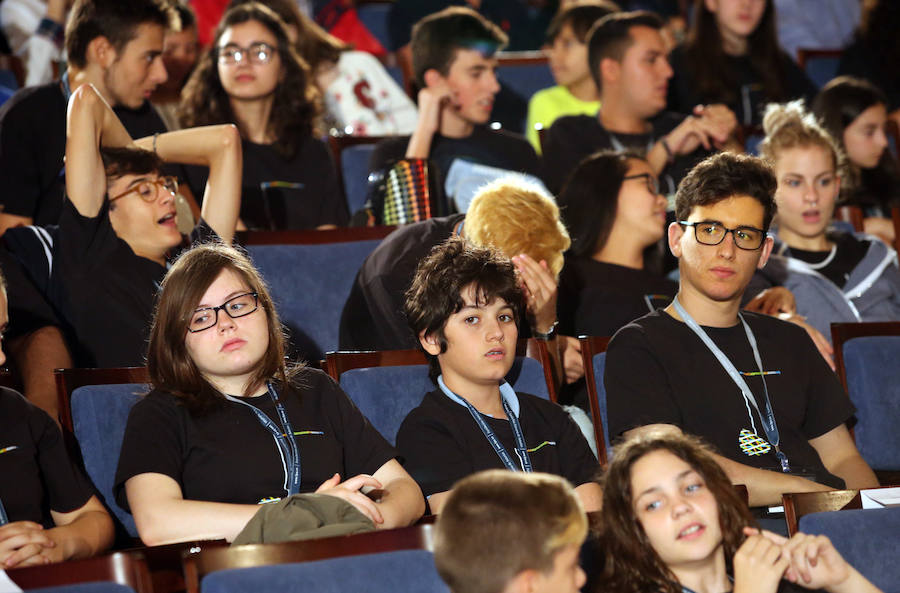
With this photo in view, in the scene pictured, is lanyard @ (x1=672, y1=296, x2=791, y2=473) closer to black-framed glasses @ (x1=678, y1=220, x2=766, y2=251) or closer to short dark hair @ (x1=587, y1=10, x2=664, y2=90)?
black-framed glasses @ (x1=678, y1=220, x2=766, y2=251)

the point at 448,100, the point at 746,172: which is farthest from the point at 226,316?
the point at 448,100

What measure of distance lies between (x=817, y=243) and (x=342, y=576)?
2576mm

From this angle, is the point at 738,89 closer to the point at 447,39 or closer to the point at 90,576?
the point at 447,39

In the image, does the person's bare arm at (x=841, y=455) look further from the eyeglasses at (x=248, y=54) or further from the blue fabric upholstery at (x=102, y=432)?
the eyeglasses at (x=248, y=54)

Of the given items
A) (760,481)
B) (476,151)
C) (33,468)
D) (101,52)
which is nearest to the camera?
(33,468)

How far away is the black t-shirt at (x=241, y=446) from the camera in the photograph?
2346 millimetres

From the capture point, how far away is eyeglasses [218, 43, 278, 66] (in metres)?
4.19

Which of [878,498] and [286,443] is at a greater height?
[286,443]

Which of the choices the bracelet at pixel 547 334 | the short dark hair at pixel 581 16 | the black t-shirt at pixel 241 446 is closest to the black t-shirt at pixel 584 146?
the short dark hair at pixel 581 16

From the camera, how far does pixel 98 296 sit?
9.80ft

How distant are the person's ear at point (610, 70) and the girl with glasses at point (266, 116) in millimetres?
1257

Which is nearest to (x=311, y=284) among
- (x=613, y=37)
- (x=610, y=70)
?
(x=610, y=70)

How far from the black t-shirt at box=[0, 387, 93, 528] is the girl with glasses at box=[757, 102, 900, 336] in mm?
2252

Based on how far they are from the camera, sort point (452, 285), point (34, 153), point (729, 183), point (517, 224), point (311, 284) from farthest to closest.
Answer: point (34, 153)
point (311, 284)
point (517, 224)
point (729, 183)
point (452, 285)
